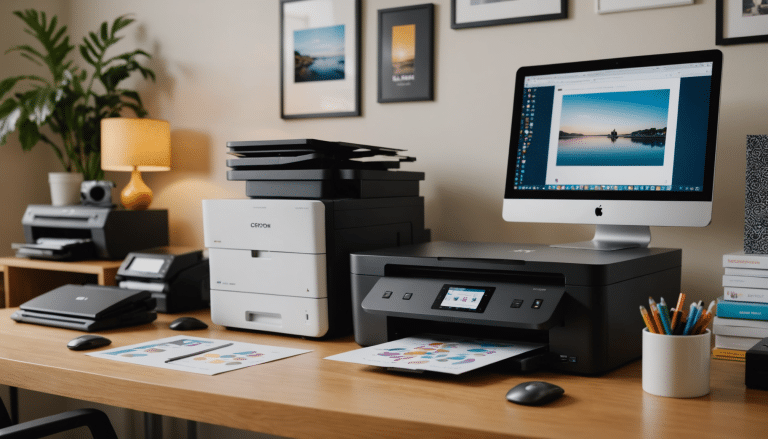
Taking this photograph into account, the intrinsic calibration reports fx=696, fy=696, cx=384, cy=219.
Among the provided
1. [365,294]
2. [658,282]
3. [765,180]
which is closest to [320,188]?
[365,294]

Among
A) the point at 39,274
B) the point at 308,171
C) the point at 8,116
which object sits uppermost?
the point at 8,116

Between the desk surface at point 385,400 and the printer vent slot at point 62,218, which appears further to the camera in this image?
the printer vent slot at point 62,218

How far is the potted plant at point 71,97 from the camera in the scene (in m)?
2.32

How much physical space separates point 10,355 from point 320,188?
0.70 metres

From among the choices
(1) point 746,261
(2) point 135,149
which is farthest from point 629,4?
(2) point 135,149

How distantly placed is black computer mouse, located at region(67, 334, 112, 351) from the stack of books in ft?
3.97

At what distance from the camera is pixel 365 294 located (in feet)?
4.61

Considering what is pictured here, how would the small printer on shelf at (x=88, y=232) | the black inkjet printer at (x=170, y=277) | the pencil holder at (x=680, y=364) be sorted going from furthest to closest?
1. the small printer on shelf at (x=88, y=232)
2. the black inkjet printer at (x=170, y=277)
3. the pencil holder at (x=680, y=364)

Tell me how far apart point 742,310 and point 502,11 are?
3.05 ft

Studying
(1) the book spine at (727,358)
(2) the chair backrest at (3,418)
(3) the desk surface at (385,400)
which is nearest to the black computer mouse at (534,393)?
(3) the desk surface at (385,400)

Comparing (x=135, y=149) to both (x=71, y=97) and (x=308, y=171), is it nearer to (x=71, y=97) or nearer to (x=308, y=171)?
(x=71, y=97)

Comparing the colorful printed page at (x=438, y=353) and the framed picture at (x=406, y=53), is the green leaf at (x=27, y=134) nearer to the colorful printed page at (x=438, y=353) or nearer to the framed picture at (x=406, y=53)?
the framed picture at (x=406, y=53)

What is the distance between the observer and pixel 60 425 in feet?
4.02

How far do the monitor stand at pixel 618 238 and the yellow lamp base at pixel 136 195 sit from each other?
1.40 m
